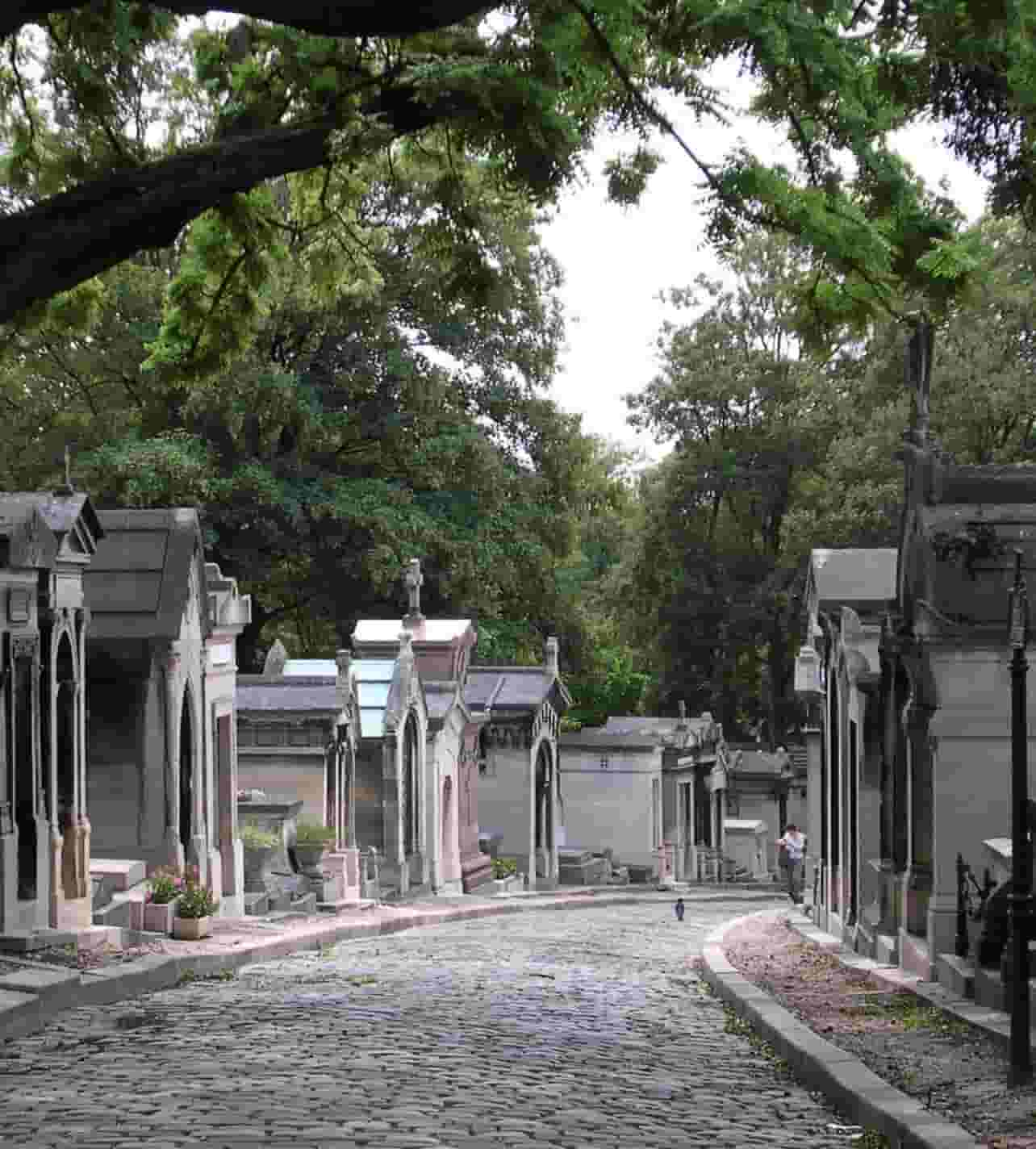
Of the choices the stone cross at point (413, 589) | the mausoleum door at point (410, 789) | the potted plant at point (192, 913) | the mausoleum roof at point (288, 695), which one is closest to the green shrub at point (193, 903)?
the potted plant at point (192, 913)

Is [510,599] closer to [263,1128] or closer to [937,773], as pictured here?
[937,773]

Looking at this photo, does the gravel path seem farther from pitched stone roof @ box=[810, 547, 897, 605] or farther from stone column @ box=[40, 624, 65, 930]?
stone column @ box=[40, 624, 65, 930]

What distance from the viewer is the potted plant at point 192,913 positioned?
1961 cm

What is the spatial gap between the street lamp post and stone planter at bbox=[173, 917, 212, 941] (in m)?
11.1

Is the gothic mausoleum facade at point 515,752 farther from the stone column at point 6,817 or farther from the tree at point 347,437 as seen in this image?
the stone column at point 6,817

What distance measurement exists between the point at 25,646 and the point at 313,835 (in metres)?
11.1

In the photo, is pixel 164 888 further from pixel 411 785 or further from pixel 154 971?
pixel 411 785

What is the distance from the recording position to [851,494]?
47.2 meters

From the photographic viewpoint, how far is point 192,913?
19641mm

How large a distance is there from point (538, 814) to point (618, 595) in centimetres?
1809

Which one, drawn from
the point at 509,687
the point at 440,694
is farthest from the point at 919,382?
the point at 509,687

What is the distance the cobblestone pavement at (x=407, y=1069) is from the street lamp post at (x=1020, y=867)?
37.9 inches

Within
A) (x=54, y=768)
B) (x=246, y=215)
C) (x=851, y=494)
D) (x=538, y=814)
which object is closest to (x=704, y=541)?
(x=851, y=494)

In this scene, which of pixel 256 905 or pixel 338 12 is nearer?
pixel 338 12
